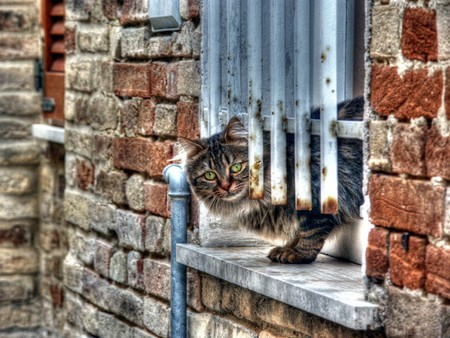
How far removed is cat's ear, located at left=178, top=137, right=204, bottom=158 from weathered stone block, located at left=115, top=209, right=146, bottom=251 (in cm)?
79

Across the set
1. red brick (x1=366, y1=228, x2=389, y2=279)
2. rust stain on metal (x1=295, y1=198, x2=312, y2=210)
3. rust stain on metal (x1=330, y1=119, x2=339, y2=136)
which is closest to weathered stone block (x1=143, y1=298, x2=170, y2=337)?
rust stain on metal (x1=295, y1=198, x2=312, y2=210)

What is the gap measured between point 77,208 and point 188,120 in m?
1.51

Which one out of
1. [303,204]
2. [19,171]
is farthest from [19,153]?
A: [303,204]

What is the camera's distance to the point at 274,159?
12.3 feet

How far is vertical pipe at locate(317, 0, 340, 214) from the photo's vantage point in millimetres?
3482

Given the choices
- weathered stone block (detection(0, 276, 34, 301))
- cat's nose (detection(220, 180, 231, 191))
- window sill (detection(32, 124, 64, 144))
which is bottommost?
weathered stone block (detection(0, 276, 34, 301))

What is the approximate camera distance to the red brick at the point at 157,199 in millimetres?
4602

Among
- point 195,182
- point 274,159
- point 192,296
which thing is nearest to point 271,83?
point 274,159

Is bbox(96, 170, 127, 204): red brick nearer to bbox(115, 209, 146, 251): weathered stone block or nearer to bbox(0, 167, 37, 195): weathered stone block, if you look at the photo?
bbox(115, 209, 146, 251): weathered stone block

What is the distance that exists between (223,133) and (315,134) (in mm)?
467

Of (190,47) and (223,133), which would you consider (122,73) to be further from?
(223,133)

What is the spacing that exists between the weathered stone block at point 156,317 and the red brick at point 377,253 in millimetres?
1618

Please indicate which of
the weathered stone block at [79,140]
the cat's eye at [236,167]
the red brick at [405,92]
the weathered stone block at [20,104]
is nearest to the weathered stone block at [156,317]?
the cat's eye at [236,167]

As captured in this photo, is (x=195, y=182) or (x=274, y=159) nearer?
(x=274, y=159)
